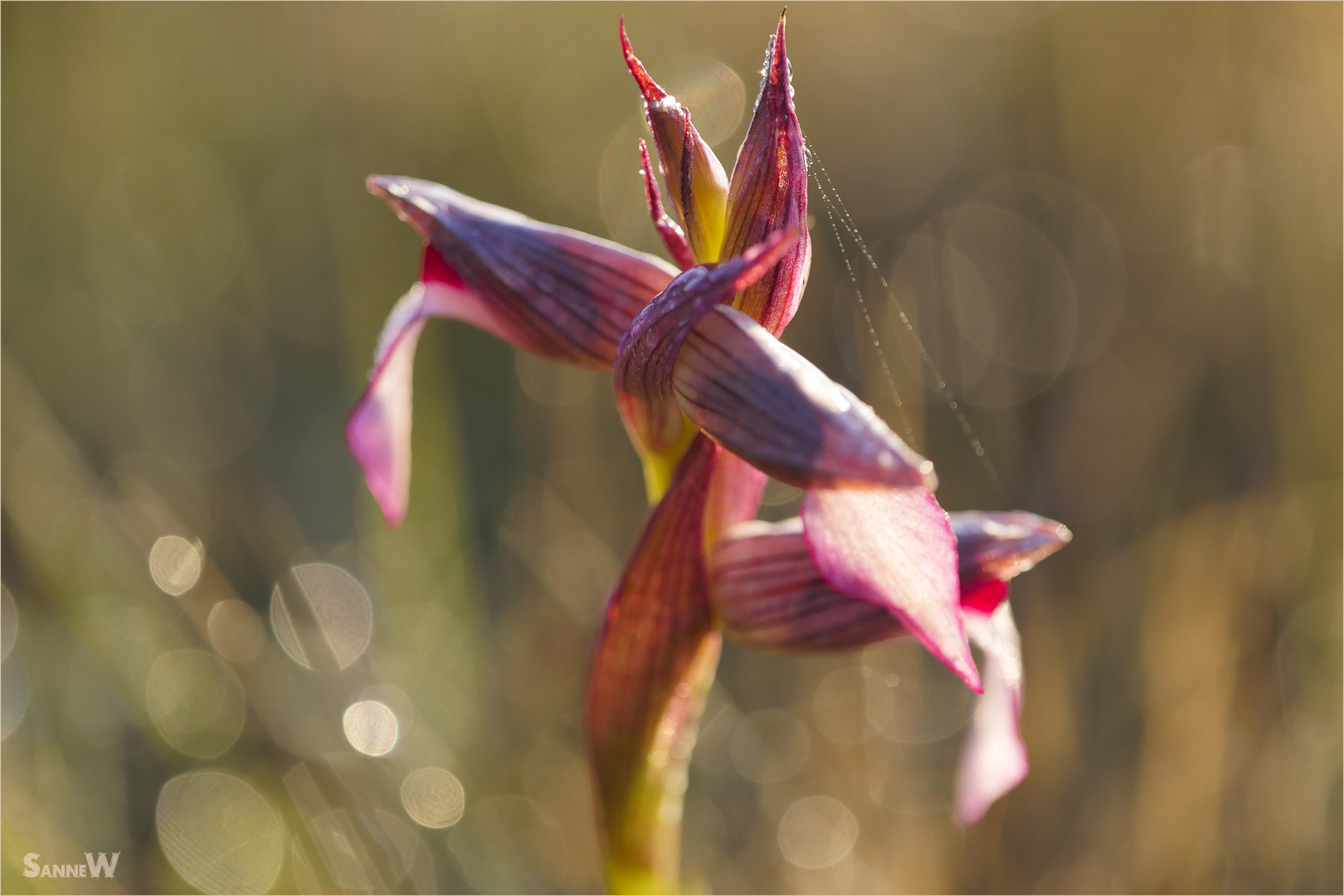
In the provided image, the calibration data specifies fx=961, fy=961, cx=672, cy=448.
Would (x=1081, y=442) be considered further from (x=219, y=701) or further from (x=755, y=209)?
(x=219, y=701)

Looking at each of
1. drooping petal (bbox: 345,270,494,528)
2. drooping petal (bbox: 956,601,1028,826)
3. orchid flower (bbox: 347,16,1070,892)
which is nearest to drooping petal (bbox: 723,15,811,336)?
orchid flower (bbox: 347,16,1070,892)

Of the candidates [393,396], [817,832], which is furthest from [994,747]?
[817,832]

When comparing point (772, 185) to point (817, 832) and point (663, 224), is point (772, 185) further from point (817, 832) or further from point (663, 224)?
point (817, 832)

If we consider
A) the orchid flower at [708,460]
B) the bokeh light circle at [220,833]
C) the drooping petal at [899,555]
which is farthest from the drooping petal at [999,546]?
the bokeh light circle at [220,833]

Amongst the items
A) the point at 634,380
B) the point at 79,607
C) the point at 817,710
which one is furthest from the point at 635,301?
the point at 817,710

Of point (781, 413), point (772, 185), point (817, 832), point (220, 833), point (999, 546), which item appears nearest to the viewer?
point (781, 413)

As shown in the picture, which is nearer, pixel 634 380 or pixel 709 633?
pixel 634 380
